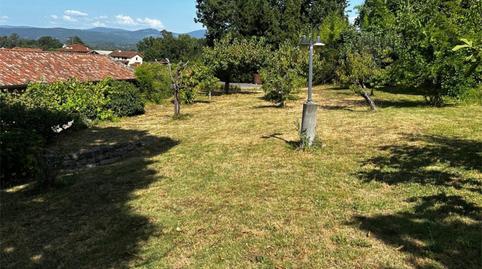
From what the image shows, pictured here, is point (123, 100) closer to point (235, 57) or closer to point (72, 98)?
point (72, 98)

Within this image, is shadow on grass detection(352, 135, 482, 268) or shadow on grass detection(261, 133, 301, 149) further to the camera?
shadow on grass detection(261, 133, 301, 149)

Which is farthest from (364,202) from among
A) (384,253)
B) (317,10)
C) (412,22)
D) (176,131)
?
(317,10)

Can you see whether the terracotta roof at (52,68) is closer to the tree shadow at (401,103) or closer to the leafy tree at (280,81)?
the leafy tree at (280,81)

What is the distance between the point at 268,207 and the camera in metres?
7.21

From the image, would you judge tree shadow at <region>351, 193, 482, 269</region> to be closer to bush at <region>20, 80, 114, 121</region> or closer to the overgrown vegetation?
the overgrown vegetation

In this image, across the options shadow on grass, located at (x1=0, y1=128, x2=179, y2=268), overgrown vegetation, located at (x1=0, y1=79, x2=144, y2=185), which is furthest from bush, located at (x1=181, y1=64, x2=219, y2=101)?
shadow on grass, located at (x1=0, y1=128, x2=179, y2=268)

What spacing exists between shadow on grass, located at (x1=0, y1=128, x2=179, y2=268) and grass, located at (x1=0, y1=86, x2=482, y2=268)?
29mm

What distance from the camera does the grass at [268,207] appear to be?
5.47m

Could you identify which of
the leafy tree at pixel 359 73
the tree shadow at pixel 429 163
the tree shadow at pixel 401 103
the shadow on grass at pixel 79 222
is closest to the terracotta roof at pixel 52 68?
the shadow on grass at pixel 79 222

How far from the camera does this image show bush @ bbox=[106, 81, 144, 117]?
22.2 meters

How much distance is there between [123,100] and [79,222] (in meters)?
16.2

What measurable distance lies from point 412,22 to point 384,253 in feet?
50.2

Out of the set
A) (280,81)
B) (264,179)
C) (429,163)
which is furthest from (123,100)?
(429,163)

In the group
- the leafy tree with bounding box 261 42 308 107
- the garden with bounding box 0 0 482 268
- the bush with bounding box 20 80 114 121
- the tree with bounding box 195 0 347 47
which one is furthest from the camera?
the tree with bounding box 195 0 347 47
